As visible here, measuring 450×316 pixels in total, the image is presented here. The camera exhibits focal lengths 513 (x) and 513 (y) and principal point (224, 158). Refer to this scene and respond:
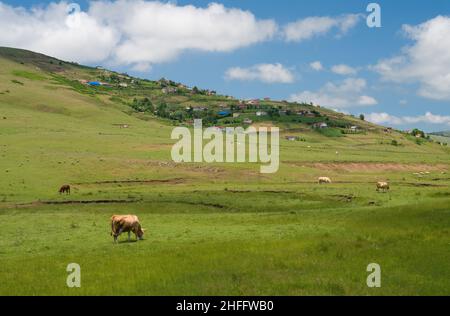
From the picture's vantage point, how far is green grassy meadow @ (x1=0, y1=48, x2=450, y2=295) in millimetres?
17578

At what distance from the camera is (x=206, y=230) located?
33031mm

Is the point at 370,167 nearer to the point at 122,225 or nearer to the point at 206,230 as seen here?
the point at 206,230

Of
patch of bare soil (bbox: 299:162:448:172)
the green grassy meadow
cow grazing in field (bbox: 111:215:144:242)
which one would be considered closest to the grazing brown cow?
the green grassy meadow

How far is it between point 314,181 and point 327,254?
175 feet

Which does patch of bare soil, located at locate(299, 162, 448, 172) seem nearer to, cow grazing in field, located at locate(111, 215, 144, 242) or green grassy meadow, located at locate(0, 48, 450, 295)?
green grassy meadow, located at locate(0, 48, 450, 295)

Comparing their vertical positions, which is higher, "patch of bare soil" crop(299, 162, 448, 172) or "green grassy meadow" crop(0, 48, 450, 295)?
"patch of bare soil" crop(299, 162, 448, 172)

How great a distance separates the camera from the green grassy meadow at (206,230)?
17.6 metres

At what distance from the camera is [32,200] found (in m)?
52.2

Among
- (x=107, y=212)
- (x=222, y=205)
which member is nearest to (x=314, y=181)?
(x=222, y=205)

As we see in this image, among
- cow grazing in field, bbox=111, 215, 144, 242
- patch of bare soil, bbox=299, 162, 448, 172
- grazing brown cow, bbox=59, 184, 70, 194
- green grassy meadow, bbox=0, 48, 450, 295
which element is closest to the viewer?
green grassy meadow, bbox=0, 48, 450, 295

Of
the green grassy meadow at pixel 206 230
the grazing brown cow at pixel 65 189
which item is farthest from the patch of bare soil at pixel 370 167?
the grazing brown cow at pixel 65 189

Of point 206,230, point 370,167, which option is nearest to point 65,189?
point 206,230
